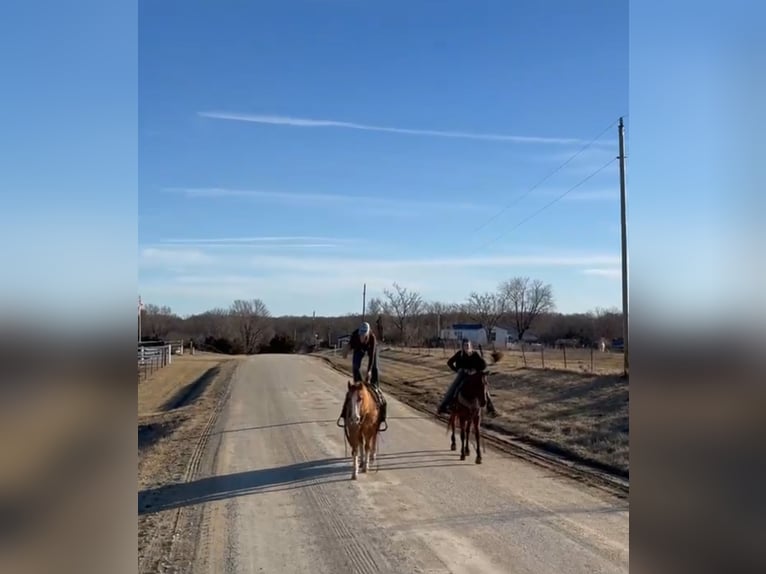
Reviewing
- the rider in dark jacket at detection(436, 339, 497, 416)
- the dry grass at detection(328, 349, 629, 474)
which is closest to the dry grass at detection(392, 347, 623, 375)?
the dry grass at detection(328, 349, 629, 474)

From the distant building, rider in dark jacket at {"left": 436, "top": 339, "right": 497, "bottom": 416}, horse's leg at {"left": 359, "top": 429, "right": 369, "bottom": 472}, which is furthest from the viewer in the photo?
the distant building

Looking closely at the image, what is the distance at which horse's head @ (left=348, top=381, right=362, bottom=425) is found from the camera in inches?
381

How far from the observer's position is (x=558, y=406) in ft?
53.1

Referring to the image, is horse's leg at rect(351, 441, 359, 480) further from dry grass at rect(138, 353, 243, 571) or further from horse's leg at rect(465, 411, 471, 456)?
dry grass at rect(138, 353, 243, 571)

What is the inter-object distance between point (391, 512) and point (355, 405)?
2352 millimetres

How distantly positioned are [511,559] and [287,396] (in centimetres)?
1481

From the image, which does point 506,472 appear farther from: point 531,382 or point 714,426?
point 531,382

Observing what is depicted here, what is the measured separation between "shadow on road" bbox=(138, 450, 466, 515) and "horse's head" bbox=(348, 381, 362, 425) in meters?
0.80

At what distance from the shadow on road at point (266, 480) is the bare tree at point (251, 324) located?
31434mm

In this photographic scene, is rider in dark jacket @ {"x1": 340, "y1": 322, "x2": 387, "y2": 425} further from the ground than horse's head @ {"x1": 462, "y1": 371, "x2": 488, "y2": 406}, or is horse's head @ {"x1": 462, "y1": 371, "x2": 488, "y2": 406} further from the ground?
rider in dark jacket @ {"x1": 340, "y1": 322, "x2": 387, "y2": 425}

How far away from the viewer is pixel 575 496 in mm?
8188

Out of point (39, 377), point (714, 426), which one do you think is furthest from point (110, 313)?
point (714, 426)

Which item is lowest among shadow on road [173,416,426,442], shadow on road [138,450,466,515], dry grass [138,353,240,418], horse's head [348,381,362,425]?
dry grass [138,353,240,418]

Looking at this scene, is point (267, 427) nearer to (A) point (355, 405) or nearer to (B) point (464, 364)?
(B) point (464, 364)
